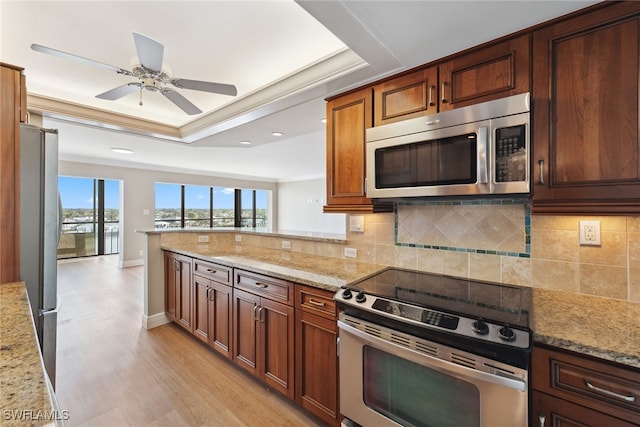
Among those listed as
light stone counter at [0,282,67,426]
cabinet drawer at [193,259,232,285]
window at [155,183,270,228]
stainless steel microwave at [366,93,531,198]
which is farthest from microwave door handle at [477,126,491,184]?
window at [155,183,270,228]

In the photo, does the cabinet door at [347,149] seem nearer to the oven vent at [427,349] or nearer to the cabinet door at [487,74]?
the cabinet door at [487,74]

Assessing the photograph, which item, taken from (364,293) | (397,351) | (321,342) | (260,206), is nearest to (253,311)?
(321,342)

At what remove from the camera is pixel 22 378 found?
0.66m

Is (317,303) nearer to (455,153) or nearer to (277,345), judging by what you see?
(277,345)

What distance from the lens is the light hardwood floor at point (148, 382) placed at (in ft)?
6.23

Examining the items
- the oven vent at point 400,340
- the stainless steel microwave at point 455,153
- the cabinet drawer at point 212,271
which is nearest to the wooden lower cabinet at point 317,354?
the oven vent at point 400,340

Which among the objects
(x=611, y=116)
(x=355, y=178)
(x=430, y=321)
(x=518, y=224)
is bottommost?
(x=430, y=321)

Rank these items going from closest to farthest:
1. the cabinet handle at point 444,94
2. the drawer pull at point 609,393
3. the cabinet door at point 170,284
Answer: the drawer pull at point 609,393
the cabinet handle at point 444,94
the cabinet door at point 170,284

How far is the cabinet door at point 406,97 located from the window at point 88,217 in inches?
299

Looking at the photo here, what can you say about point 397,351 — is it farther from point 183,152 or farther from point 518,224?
point 183,152

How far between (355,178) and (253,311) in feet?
4.21

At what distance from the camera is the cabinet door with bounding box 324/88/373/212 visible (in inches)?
77.2

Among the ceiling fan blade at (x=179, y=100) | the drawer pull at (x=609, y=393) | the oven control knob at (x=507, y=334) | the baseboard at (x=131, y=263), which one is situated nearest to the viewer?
the drawer pull at (x=609, y=393)

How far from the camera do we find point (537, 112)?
1.34m
